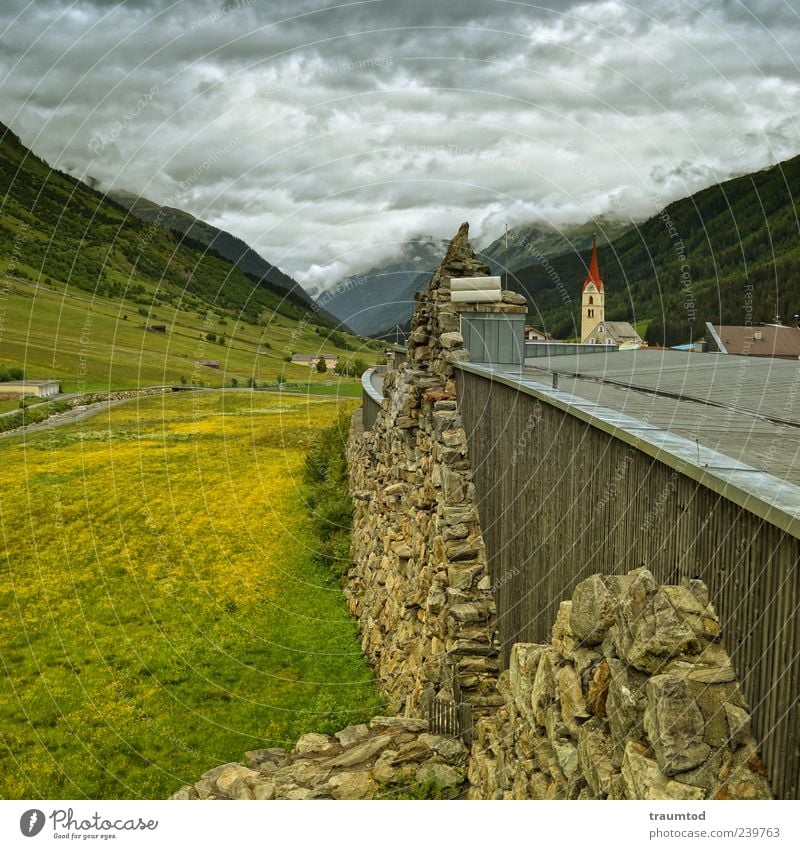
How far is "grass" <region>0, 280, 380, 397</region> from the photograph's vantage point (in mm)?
66375

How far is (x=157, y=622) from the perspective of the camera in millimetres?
20766

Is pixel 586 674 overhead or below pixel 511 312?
below

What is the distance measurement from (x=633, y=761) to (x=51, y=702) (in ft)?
51.3

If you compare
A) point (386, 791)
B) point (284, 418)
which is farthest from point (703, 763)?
point (284, 418)

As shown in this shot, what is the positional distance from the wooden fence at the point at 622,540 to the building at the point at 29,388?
48.0 m

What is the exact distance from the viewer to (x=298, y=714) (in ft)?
53.2

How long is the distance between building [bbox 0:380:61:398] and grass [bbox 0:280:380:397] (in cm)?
351

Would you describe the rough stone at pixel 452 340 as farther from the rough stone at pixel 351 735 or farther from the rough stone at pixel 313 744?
the rough stone at pixel 313 744

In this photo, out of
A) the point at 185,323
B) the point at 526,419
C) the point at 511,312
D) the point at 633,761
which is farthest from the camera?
the point at 185,323

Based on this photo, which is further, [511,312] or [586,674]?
[511,312]

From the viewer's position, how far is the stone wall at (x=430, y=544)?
43.8 feet

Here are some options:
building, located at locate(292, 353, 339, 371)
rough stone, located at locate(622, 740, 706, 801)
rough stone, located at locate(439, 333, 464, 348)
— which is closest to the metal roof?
rough stone, located at locate(622, 740, 706, 801)

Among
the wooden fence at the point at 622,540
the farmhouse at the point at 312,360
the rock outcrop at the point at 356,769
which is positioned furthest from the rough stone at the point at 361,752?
the farmhouse at the point at 312,360

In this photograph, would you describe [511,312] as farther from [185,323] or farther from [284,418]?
[185,323]
